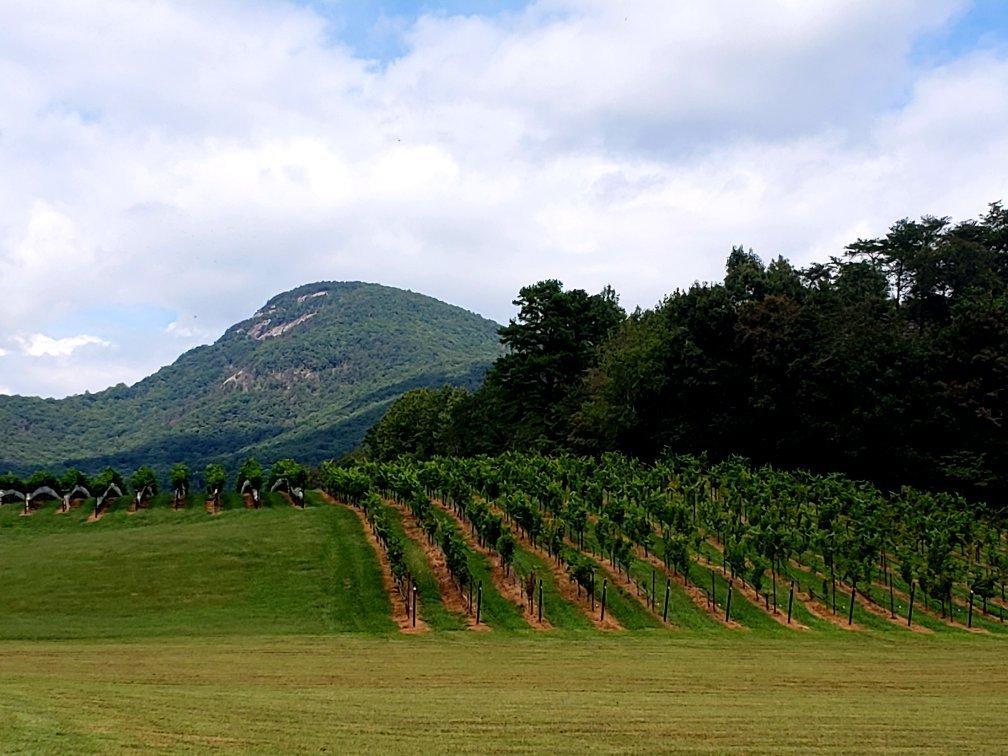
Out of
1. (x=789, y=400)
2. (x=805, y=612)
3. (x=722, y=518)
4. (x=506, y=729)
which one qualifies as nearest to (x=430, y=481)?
(x=722, y=518)

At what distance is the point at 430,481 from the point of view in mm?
50875

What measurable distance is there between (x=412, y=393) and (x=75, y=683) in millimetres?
87443

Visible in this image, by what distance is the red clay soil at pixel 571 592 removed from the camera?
30938 mm

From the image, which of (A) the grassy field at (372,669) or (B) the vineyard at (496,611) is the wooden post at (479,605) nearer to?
(B) the vineyard at (496,611)

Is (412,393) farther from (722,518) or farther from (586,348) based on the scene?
(722,518)

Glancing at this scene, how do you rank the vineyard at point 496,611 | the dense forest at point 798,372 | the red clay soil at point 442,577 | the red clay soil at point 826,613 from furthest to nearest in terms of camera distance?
the dense forest at point 798,372, the red clay soil at point 826,613, the red clay soil at point 442,577, the vineyard at point 496,611

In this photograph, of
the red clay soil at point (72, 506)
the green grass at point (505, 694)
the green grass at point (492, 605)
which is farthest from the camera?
the red clay soil at point (72, 506)

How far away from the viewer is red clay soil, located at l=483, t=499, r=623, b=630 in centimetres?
3094

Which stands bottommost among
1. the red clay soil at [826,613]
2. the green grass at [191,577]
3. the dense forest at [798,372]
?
the green grass at [191,577]

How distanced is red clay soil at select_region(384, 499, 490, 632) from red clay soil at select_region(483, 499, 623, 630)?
4.13 meters

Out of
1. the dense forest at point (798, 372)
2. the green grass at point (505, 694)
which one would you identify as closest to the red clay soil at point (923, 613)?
the green grass at point (505, 694)

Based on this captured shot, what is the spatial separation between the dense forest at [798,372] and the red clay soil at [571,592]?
30.5 meters

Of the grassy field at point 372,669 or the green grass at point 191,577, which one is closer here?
the grassy field at point 372,669

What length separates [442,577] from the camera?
116ft
